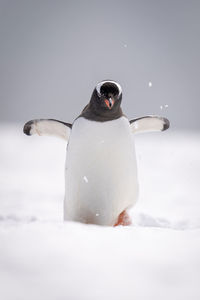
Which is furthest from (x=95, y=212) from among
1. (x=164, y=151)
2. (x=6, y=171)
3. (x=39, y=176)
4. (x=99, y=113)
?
(x=164, y=151)

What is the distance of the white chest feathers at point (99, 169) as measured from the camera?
1.97m

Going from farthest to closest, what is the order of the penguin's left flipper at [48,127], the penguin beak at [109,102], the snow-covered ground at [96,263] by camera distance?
the penguin's left flipper at [48,127] < the penguin beak at [109,102] < the snow-covered ground at [96,263]

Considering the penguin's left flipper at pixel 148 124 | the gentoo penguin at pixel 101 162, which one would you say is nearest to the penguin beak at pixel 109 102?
the gentoo penguin at pixel 101 162

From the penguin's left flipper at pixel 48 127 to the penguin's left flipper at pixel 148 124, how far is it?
18.4 inches

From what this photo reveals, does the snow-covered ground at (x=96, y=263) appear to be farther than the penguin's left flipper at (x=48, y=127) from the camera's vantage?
No

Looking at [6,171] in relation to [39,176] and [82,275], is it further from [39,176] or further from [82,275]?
[82,275]

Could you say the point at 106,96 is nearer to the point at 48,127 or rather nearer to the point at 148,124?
the point at 48,127

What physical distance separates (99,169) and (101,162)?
38mm

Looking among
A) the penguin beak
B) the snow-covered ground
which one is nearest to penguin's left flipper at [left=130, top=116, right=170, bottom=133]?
the penguin beak

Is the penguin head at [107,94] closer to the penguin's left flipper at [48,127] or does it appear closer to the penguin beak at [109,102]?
the penguin beak at [109,102]

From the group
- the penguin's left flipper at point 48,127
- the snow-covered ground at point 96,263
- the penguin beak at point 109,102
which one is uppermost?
the penguin beak at point 109,102

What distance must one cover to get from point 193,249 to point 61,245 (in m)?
0.38

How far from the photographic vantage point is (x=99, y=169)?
1.97m

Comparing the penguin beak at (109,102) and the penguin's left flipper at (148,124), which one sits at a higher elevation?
the penguin beak at (109,102)
